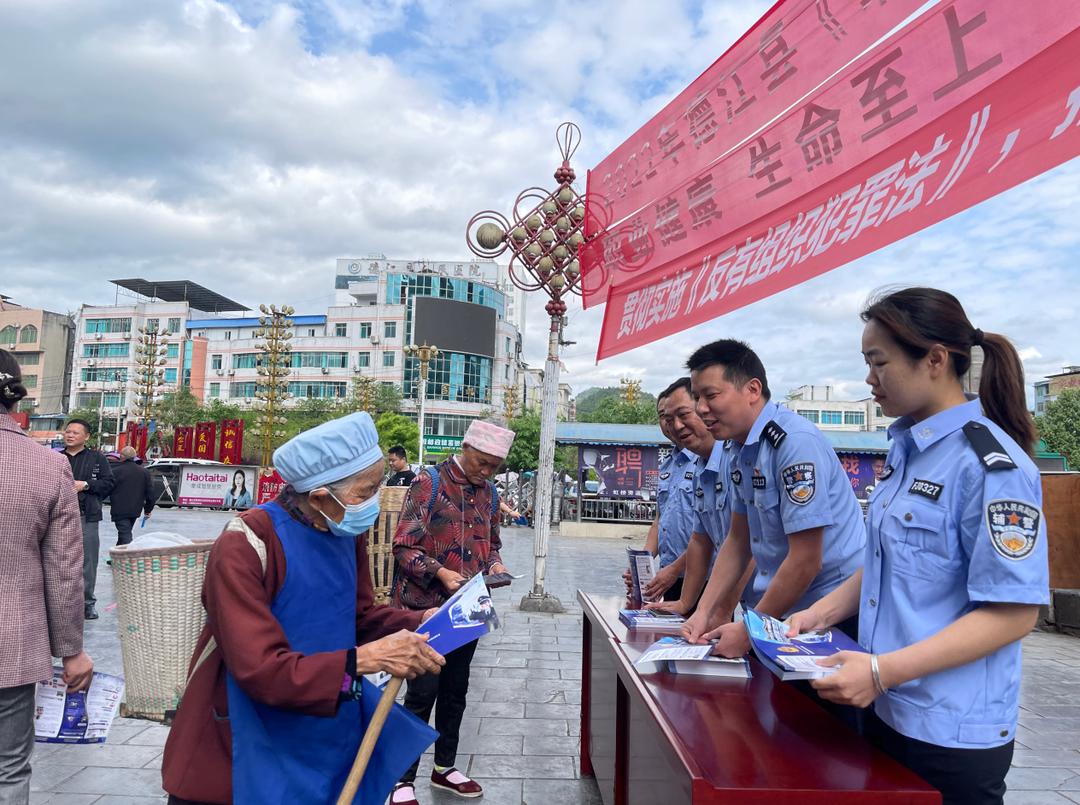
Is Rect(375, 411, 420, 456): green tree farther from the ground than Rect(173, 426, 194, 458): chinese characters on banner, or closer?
farther from the ground

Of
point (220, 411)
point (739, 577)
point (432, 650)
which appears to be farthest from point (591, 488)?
point (220, 411)

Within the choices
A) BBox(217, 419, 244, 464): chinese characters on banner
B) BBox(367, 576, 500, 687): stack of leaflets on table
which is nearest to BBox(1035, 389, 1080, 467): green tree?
BBox(217, 419, 244, 464): chinese characters on banner

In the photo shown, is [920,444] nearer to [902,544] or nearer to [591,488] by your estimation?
[902,544]

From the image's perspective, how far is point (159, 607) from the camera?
6.67ft

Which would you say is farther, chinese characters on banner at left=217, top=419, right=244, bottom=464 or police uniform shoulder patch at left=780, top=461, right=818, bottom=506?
chinese characters on banner at left=217, top=419, right=244, bottom=464

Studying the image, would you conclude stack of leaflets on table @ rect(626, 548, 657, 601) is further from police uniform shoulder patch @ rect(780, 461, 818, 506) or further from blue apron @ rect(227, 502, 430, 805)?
blue apron @ rect(227, 502, 430, 805)

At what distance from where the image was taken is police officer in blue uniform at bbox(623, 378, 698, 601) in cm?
396

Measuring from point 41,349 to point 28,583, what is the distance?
68.1 meters

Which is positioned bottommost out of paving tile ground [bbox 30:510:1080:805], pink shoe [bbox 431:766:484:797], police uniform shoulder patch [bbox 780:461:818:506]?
paving tile ground [bbox 30:510:1080:805]

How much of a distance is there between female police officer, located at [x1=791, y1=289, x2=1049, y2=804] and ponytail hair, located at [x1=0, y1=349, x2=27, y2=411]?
7.93ft

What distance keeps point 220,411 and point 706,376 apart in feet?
163

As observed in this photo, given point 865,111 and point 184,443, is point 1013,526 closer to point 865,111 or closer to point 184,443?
point 865,111

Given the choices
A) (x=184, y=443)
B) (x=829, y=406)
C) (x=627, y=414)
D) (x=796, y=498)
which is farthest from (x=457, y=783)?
(x=829, y=406)

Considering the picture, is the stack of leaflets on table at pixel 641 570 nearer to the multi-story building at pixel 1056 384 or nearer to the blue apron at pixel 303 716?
the blue apron at pixel 303 716
